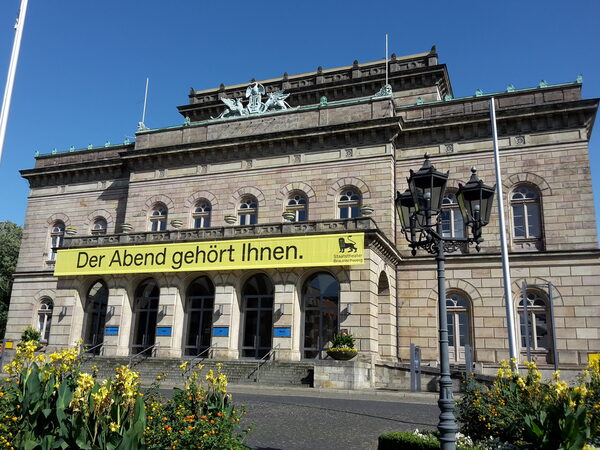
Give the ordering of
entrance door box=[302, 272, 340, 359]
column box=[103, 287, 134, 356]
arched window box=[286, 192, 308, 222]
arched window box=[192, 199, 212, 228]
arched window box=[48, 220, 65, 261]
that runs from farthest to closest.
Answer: arched window box=[48, 220, 65, 261] < arched window box=[192, 199, 212, 228] < arched window box=[286, 192, 308, 222] < column box=[103, 287, 134, 356] < entrance door box=[302, 272, 340, 359]

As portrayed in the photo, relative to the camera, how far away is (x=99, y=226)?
3681 cm

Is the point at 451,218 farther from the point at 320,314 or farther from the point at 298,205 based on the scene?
the point at 320,314

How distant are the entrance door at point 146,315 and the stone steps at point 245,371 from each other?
295 cm

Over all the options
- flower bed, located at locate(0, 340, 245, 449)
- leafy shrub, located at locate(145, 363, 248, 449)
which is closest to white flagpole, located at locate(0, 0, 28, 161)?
flower bed, located at locate(0, 340, 245, 449)

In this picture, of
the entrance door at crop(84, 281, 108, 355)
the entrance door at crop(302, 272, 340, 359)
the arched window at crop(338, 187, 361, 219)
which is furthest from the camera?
the entrance door at crop(84, 281, 108, 355)

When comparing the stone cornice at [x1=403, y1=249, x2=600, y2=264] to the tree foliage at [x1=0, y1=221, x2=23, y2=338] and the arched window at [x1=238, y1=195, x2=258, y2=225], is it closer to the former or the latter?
the arched window at [x1=238, y1=195, x2=258, y2=225]

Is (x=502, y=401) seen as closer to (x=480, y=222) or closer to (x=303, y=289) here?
(x=480, y=222)

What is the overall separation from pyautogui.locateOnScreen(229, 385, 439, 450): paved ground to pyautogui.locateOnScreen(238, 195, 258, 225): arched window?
12809mm

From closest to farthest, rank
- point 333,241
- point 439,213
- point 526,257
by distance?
point 439,213
point 333,241
point 526,257

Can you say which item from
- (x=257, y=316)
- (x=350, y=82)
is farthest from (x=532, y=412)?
(x=350, y=82)

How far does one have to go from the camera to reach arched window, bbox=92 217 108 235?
36531 millimetres

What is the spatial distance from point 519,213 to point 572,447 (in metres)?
23.2

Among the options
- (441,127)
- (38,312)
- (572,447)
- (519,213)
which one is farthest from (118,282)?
(572,447)

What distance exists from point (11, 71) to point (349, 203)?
1912cm
